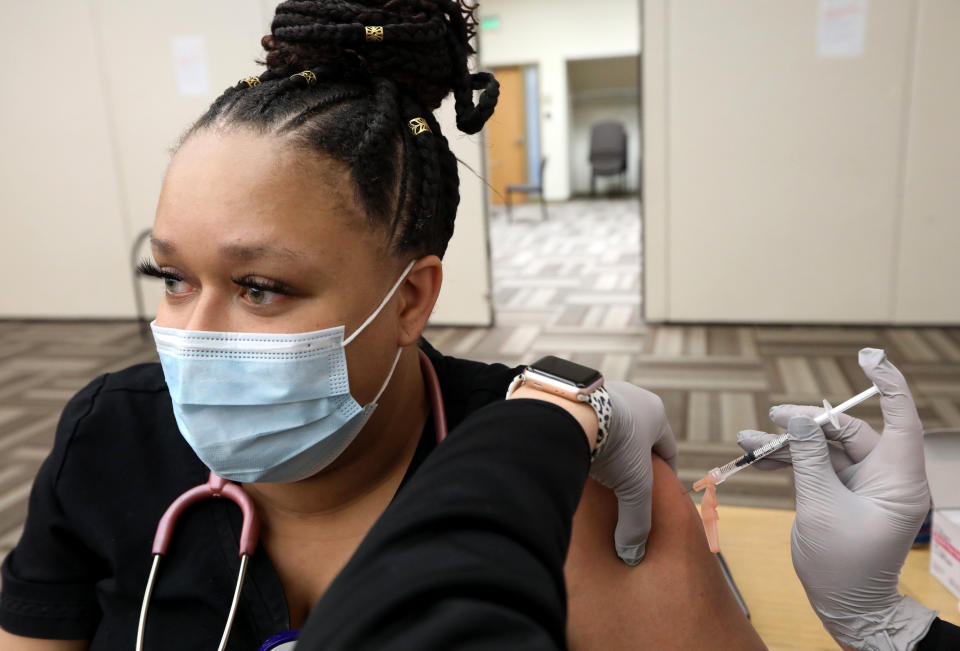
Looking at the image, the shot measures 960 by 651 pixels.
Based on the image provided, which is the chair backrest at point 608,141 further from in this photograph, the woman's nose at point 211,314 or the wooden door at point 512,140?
the woman's nose at point 211,314

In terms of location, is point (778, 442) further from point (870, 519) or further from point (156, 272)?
point (156, 272)

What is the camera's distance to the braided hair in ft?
2.76

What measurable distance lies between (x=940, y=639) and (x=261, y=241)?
30.1 inches

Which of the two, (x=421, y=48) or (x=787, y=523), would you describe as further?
(x=787, y=523)

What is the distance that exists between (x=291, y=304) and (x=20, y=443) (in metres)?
2.66

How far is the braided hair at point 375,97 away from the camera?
0.84 meters

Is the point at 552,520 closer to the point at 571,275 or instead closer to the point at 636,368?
the point at 636,368

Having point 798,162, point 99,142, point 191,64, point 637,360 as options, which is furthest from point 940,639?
point 99,142

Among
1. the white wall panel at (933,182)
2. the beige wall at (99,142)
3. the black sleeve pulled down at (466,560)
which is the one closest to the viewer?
the black sleeve pulled down at (466,560)

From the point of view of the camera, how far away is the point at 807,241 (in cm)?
382

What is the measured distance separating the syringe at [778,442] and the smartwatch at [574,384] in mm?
194

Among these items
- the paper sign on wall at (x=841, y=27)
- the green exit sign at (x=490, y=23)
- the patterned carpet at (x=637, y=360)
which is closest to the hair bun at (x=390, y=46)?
the patterned carpet at (x=637, y=360)

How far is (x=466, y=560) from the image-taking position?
0.41 meters

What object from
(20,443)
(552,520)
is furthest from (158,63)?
(552,520)
